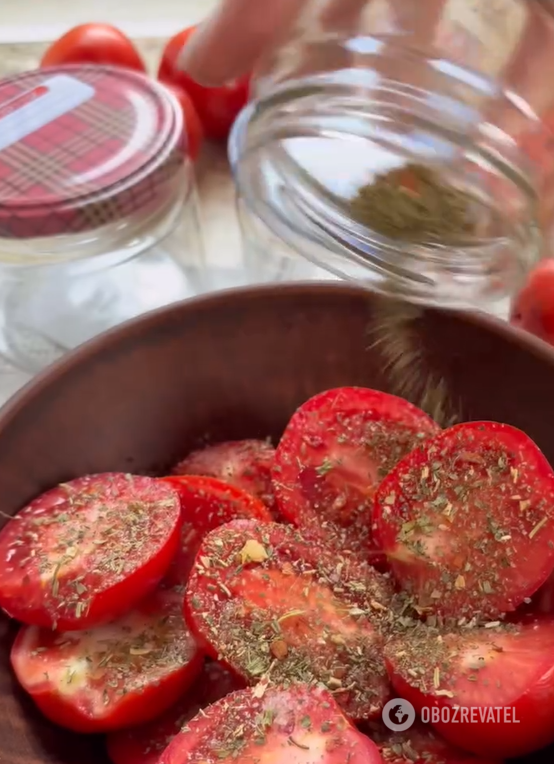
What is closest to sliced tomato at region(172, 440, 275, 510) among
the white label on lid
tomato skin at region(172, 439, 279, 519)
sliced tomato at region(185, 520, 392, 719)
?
tomato skin at region(172, 439, 279, 519)

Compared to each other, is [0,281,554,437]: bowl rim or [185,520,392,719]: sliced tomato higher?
[0,281,554,437]: bowl rim

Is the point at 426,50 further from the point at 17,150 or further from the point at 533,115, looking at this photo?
the point at 17,150

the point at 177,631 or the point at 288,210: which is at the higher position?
the point at 288,210

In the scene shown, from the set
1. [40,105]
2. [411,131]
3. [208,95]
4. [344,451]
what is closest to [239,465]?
[344,451]

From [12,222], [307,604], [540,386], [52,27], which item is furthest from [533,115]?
[52,27]

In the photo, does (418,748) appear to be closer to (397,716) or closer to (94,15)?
(397,716)

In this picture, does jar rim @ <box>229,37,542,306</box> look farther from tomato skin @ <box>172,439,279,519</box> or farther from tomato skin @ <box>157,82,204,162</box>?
tomato skin @ <box>157,82,204,162</box>
